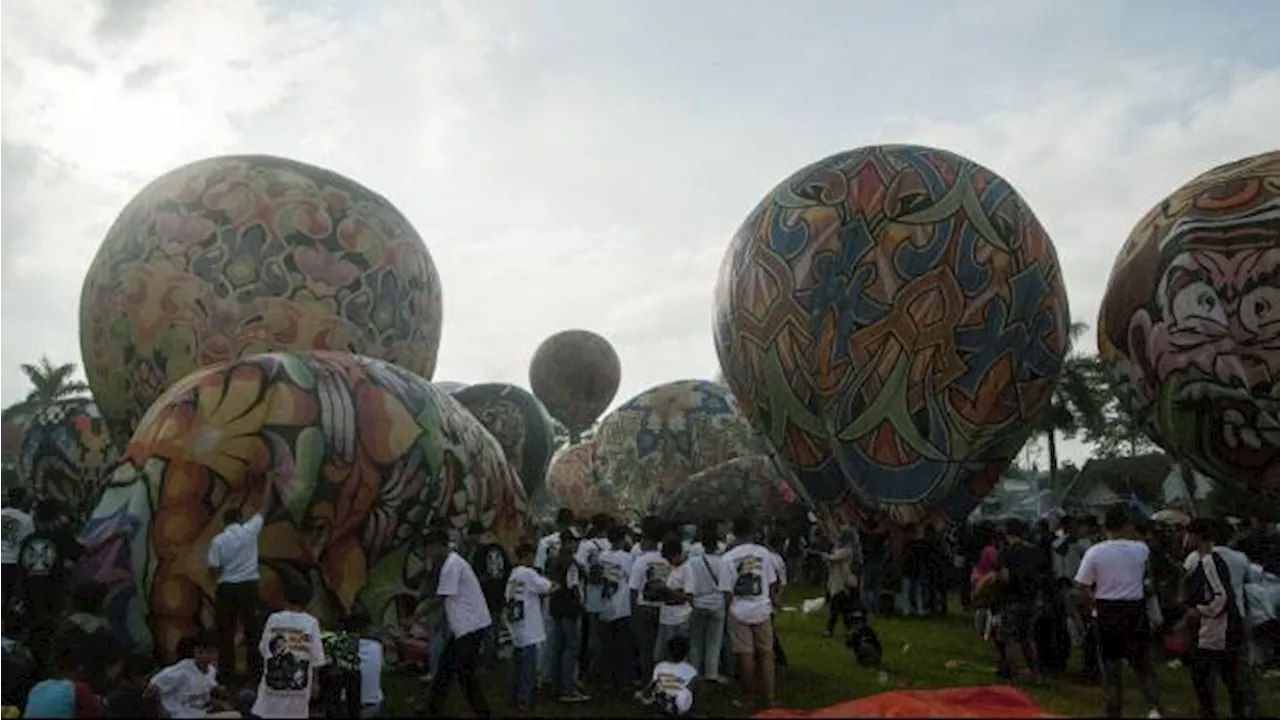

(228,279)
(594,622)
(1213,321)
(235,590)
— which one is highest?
(228,279)

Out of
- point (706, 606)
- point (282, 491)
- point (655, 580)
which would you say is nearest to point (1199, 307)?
point (706, 606)

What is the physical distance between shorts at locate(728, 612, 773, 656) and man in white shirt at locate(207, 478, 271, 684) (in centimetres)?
468

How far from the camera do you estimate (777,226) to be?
21.8 m

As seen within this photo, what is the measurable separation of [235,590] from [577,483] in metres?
35.4

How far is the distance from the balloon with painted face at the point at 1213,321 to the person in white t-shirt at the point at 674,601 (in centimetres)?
955

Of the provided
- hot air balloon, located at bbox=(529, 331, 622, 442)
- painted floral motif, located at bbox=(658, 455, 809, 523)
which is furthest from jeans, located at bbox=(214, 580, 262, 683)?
hot air balloon, located at bbox=(529, 331, 622, 442)

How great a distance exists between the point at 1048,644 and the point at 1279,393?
607 centimetres

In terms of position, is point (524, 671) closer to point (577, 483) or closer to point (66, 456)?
point (66, 456)

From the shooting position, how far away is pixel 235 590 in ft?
35.3

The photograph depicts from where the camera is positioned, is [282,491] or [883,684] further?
[883,684]

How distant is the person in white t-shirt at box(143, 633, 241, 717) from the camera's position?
7.89 metres

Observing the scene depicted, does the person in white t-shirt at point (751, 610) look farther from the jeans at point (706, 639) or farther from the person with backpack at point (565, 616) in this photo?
the person with backpack at point (565, 616)

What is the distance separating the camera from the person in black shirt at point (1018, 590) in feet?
39.6

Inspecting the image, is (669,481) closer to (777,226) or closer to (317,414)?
(777,226)
